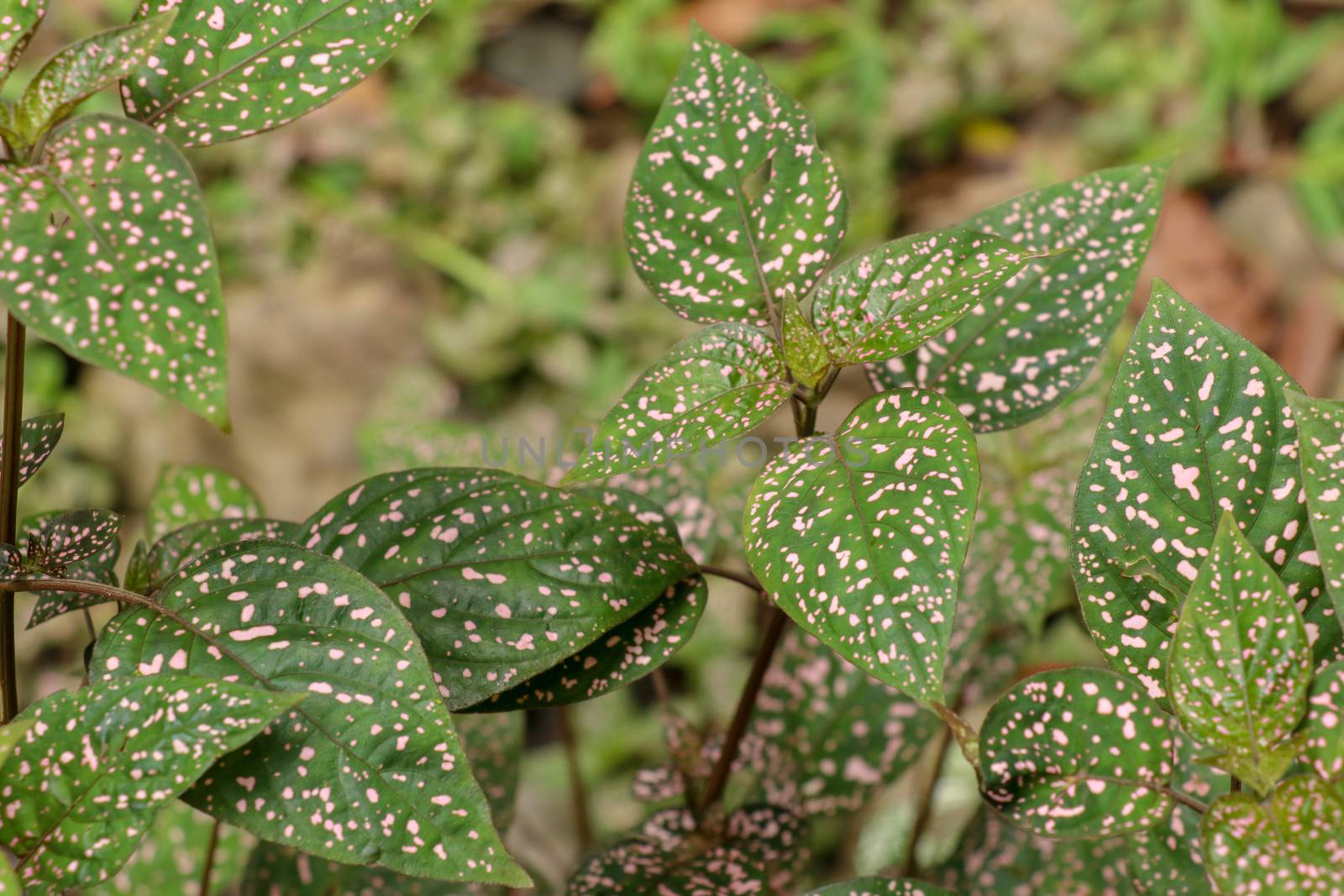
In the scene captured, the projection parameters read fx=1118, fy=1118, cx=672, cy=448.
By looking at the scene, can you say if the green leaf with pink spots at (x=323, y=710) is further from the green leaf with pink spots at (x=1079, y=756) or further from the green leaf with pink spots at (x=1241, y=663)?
the green leaf with pink spots at (x=1241, y=663)

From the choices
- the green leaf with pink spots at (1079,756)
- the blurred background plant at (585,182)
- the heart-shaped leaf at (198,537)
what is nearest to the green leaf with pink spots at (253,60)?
the heart-shaped leaf at (198,537)

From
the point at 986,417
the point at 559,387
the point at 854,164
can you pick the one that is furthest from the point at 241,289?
the point at 986,417

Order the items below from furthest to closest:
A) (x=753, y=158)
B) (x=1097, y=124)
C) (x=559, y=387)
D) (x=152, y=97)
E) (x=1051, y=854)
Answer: (x=1097, y=124) < (x=559, y=387) < (x=1051, y=854) < (x=753, y=158) < (x=152, y=97)

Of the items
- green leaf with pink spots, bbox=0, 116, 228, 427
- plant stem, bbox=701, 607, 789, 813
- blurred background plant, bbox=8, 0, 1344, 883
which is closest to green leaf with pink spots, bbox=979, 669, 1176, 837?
plant stem, bbox=701, 607, 789, 813

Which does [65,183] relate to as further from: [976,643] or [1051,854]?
[1051,854]

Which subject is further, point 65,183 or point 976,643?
point 976,643

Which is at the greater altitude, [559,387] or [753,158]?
[753,158]
